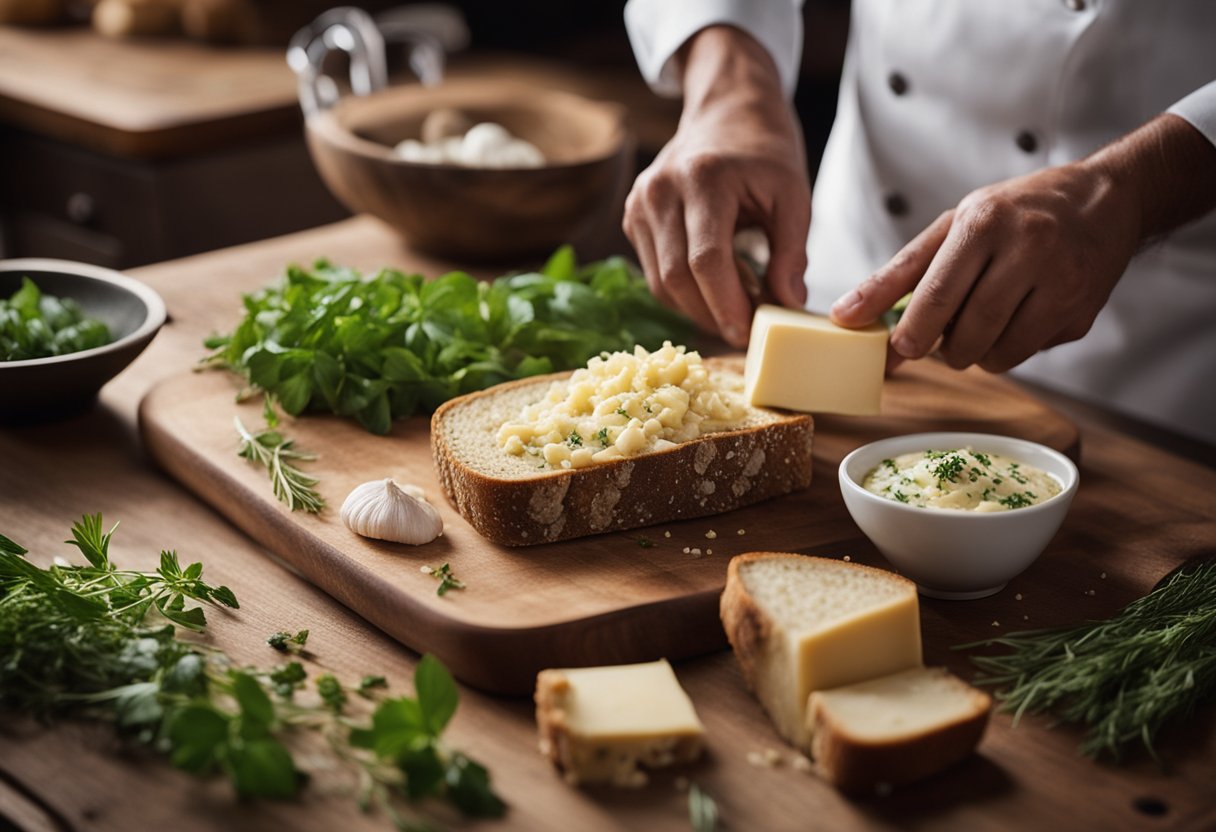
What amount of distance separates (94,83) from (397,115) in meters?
1.74

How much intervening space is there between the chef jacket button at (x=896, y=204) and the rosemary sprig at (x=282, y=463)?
140cm

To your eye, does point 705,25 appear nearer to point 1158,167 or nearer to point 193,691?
point 1158,167

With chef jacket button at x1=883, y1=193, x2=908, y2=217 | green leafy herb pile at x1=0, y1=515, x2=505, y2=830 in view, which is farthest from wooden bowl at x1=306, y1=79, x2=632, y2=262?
green leafy herb pile at x1=0, y1=515, x2=505, y2=830

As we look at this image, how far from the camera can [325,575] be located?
5.85 feet

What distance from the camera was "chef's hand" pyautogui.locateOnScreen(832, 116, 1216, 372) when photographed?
1.91 metres

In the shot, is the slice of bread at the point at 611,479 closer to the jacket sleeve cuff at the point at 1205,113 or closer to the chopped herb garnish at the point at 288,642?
the chopped herb garnish at the point at 288,642

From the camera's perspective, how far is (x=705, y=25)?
269cm

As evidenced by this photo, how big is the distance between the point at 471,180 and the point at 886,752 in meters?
1.79

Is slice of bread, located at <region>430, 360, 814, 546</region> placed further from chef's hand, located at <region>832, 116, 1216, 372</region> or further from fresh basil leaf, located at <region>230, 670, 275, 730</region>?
fresh basil leaf, located at <region>230, 670, 275, 730</region>

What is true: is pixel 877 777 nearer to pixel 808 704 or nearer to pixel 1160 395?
pixel 808 704

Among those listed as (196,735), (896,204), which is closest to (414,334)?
(196,735)

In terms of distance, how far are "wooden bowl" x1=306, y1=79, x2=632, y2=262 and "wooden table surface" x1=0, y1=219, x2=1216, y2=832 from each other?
91 cm

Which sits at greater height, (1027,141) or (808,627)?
(1027,141)

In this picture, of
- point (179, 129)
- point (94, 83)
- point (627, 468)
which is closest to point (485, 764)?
point (627, 468)
